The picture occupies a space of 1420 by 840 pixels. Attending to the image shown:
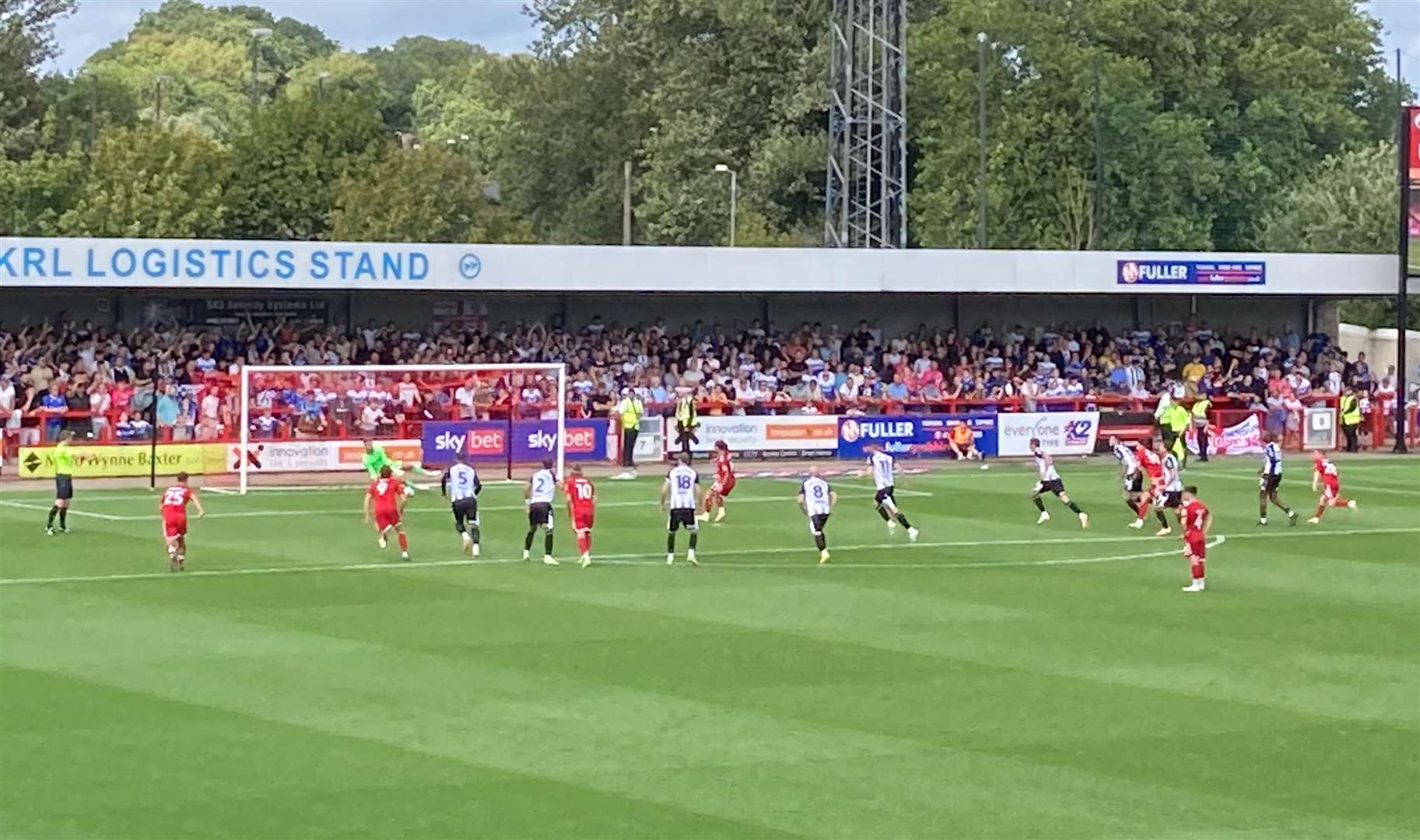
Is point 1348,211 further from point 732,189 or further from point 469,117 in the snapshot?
point 469,117

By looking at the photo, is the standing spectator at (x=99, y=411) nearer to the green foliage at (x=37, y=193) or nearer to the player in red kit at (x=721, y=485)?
the player in red kit at (x=721, y=485)

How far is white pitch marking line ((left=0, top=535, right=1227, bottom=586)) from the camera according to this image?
2950cm

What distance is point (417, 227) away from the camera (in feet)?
271

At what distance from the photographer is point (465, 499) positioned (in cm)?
3203

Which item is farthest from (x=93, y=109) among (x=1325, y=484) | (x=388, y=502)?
(x=1325, y=484)

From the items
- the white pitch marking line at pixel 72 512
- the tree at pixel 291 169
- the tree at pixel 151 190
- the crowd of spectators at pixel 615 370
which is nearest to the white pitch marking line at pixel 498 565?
the white pitch marking line at pixel 72 512

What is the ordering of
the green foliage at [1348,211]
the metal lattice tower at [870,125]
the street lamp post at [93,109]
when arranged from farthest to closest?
1. the street lamp post at [93,109]
2. the green foliage at [1348,211]
3. the metal lattice tower at [870,125]

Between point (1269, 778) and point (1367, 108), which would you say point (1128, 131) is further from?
point (1269, 778)

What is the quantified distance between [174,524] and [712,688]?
11.1 m

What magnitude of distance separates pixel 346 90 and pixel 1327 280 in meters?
51.4

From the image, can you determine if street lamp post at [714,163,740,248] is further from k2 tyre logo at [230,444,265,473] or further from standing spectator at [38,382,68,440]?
standing spectator at [38,382,68,440]

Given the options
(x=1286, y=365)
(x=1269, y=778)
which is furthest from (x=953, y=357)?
(x=1269, y=778)

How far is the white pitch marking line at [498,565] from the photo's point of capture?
1161 inches

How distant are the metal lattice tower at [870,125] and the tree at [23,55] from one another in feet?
132
